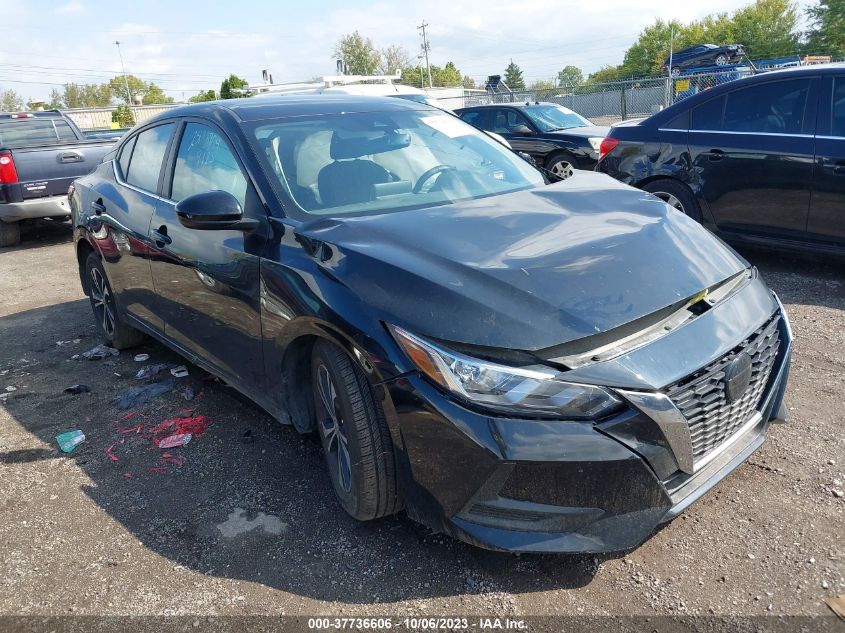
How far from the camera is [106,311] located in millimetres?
5344

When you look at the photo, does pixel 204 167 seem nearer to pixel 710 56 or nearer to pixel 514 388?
pixel 514 388

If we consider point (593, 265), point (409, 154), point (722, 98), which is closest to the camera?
A: point (593, 265)

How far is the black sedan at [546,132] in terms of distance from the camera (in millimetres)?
11273

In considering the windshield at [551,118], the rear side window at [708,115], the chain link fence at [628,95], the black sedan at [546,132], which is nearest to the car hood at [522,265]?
the rear side window at [708,115]

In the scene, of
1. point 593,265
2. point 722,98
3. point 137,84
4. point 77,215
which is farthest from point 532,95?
point 137,84

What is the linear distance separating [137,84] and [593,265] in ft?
389

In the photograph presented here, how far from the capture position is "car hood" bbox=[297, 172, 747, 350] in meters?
2.34

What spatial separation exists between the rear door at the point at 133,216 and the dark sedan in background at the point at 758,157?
4425 mm

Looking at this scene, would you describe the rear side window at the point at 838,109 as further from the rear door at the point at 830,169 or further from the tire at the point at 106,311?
the tire at the point at 106,311

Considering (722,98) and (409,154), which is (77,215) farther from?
(722,98)

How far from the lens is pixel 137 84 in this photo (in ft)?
352

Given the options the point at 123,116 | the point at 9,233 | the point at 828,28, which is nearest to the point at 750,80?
the point at 9,233

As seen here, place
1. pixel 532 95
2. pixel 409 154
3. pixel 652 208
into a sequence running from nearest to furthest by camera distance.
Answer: pixel 652 208 → pixel 409 154 → pixel 532 95

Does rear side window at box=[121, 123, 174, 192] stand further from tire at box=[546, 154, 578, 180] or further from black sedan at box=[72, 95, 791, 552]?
tire at box=[546, 154, 578, 180]
